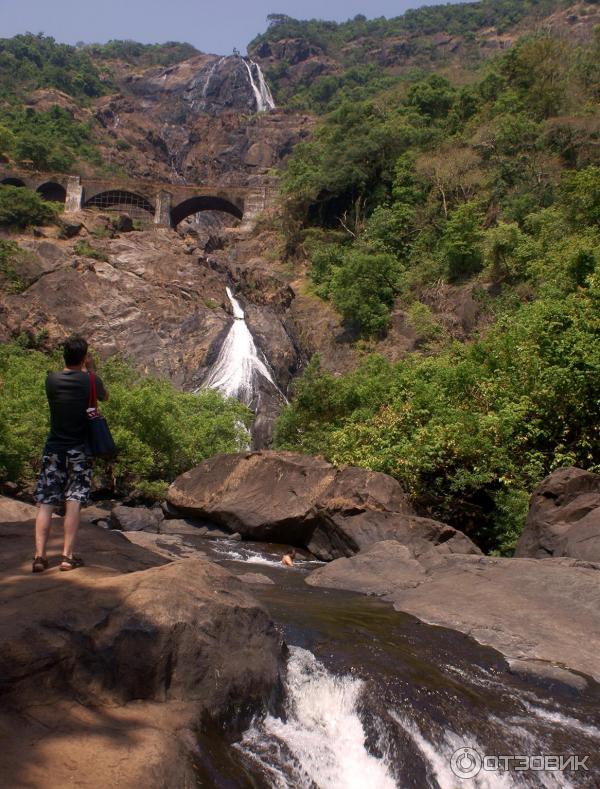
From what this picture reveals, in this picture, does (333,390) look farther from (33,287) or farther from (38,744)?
(33,287)

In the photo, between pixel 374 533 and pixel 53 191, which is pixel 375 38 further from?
pixel 374 533

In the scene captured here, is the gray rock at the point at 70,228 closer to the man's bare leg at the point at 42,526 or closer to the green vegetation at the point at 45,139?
the green vegetation at the point at 45,139

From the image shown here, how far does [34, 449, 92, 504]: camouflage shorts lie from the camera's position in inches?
235

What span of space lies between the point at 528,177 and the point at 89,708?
106ft

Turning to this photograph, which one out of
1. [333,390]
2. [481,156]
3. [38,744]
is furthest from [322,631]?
[481,156]

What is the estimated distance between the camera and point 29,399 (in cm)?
2061

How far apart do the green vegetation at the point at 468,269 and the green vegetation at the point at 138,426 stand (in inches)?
120

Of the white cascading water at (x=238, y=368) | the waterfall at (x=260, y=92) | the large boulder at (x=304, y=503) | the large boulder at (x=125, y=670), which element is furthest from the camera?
the waterfall at (x=260, y=92)

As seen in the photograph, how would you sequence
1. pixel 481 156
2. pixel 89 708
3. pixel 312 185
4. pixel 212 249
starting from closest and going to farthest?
pixel 89 708, pixel 481 156, pixel 312 185, pixel 212 249

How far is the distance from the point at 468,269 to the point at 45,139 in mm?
41283

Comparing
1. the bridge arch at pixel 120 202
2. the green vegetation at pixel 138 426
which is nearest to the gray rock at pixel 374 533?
the green vegetation at pixel 138 426

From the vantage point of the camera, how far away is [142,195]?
51.9 meters

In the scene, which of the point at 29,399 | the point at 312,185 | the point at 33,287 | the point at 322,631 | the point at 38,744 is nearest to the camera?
the point at 38,744

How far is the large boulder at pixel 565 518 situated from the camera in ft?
36.0
